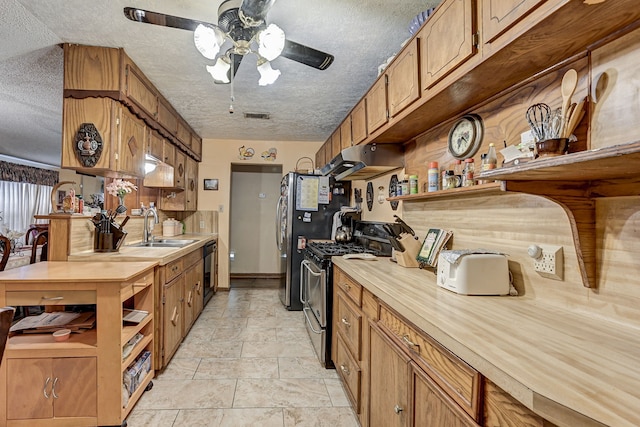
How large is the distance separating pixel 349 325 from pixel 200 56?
2134 millimetres

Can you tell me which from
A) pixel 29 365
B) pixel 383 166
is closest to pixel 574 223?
pixel 383 166

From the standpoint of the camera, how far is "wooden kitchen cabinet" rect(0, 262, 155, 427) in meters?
1.59

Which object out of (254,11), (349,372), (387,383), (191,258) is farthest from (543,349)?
(191,258)

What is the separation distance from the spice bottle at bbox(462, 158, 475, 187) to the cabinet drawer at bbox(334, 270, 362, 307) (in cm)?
80

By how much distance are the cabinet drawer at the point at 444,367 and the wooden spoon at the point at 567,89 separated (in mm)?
819

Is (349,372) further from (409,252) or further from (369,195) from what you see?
(369,195)

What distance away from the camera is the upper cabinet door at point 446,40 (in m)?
1.17

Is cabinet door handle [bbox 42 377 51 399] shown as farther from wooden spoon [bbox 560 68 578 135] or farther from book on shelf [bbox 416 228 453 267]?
wooden spoon [bbox 560 68 578 135]

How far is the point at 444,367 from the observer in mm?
915

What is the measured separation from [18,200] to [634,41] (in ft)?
29.0

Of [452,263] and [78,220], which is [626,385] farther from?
[78,220]

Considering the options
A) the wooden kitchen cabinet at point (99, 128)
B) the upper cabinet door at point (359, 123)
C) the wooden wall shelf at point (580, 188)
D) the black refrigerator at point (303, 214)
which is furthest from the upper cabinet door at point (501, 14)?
the black refrigerator at point (303, 214)

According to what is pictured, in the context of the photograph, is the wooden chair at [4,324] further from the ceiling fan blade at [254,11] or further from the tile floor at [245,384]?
the ceiling fan blade at [254,11]

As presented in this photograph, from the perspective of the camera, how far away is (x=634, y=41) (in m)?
0.90
